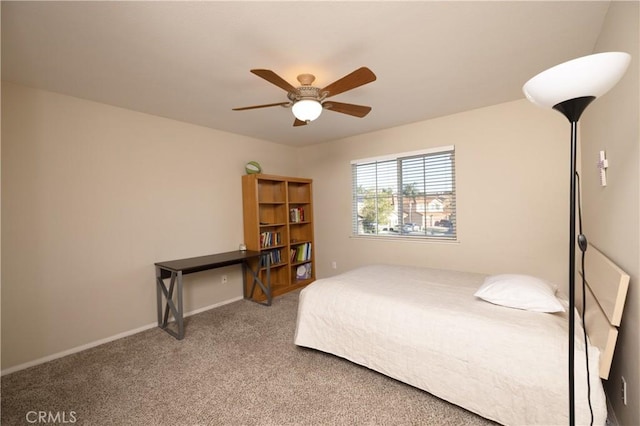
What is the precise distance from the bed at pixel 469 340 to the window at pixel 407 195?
1.31 meters

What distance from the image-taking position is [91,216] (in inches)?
107

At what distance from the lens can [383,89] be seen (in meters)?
2.63

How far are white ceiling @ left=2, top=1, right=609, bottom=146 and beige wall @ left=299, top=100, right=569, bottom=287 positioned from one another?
1.31 ft

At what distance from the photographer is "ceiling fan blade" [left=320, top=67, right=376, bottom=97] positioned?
1.71 meters

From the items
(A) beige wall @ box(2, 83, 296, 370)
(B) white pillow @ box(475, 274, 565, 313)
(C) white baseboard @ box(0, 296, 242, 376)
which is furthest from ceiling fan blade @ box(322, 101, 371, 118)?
(C) white baseboard @ box(0, 296, 242, 376)

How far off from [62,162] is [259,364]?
8.18ft

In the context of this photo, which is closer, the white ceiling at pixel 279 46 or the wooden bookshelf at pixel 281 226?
the white ceiling at pixel 279 46

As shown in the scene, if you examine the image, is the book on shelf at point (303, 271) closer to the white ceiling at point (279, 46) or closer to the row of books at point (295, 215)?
the row of books at point (295, 215)

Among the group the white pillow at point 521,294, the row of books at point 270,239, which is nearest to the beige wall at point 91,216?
the row of books at point 270,239

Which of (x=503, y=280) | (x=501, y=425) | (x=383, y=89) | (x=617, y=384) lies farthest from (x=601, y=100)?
(x=501, y=425)

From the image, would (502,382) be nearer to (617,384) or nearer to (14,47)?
(617,384)

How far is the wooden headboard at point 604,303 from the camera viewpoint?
4.30 ft

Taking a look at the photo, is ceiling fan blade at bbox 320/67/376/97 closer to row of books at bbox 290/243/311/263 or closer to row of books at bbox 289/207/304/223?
row of books at bbox 289/207/304/223

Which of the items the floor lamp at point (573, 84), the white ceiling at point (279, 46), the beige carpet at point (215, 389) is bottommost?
the beige carpet at point (215, 389)
